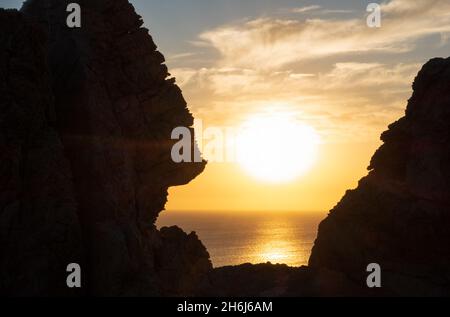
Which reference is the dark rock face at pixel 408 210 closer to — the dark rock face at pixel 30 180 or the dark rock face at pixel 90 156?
the dark rock face at pixel 90 156

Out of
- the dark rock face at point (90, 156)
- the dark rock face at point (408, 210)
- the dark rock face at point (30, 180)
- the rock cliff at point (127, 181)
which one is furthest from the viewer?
the dark rock face at point (408, 210)

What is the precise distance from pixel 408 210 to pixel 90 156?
27.9 meters

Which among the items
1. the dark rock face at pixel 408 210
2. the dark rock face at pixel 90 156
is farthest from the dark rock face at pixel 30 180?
the dark rock face at pixel 408 210

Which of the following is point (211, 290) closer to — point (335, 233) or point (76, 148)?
point (335, 233)

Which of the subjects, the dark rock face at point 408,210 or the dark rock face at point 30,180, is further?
the dark rock face at point 408,210

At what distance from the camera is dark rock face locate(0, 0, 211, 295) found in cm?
3722

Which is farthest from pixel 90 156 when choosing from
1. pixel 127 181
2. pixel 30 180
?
pixel 30 180

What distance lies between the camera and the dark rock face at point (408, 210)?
45.9m

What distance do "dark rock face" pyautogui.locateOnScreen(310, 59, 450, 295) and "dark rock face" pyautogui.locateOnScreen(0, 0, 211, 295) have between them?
47.3 feet

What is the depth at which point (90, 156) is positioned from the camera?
42.1 m

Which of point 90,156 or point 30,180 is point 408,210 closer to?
point 90,156

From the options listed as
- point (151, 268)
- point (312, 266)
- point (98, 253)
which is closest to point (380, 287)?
point (312, 266)

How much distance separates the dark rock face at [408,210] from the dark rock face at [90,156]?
14.4m

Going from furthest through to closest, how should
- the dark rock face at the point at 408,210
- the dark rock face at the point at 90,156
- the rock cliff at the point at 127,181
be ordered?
1. the dark rock face at the point at 408,210
2. the rock cliff at the point at 127,181
3. the dark rock face at the point at 90,156
